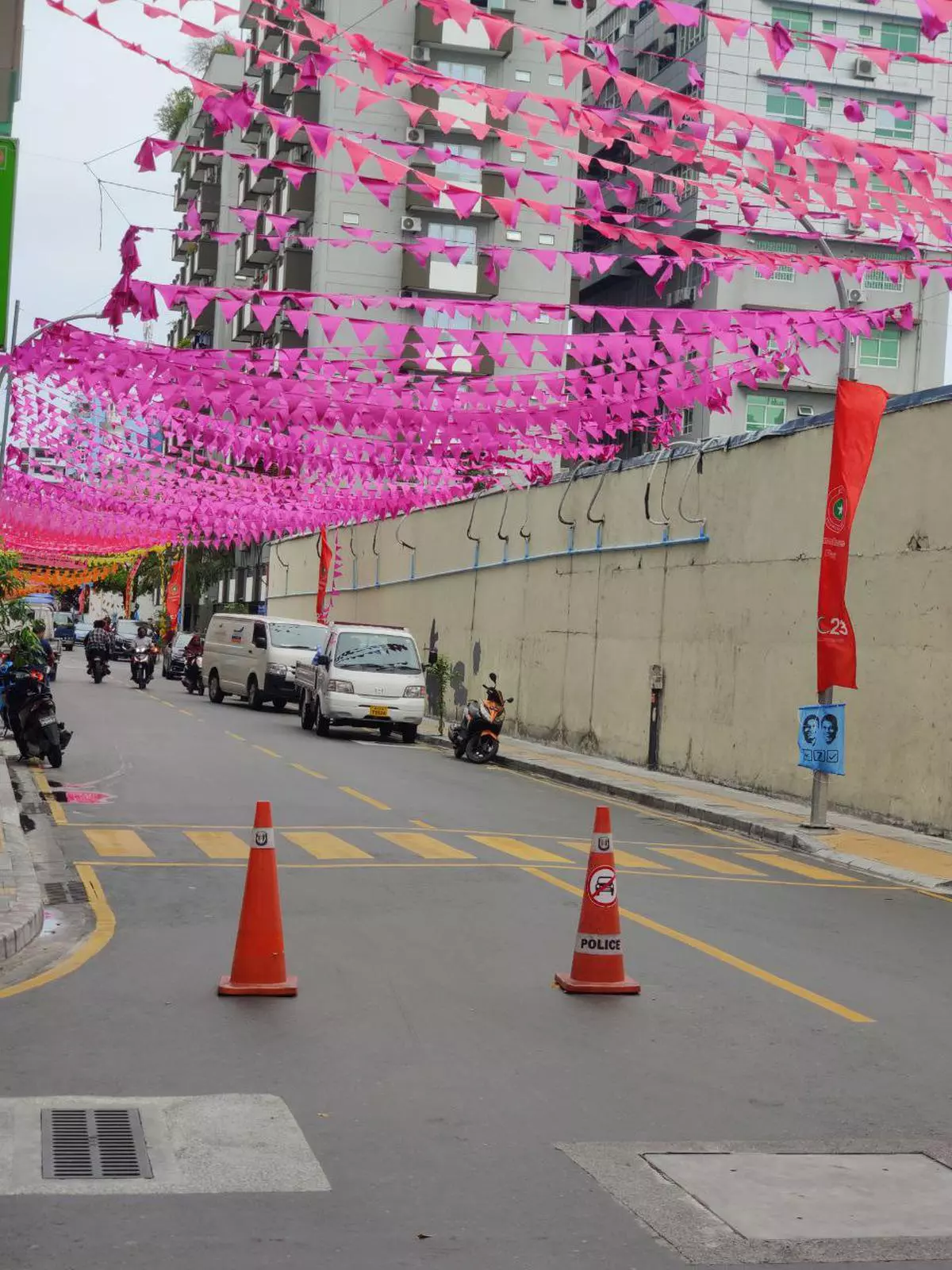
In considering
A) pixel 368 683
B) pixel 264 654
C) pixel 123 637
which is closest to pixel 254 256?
pixel 123 637

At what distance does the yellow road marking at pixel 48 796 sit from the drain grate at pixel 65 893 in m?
3.78

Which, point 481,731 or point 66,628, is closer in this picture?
point 481,731

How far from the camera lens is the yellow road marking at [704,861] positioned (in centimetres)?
1488

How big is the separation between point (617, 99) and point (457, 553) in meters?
39.3

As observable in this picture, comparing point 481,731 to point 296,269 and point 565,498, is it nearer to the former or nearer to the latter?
point 565,498

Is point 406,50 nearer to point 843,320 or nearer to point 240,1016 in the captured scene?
point 843,320

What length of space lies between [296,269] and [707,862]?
57.8m

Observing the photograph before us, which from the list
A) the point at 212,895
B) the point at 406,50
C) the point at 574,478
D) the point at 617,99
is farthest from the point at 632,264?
the point at 212,895

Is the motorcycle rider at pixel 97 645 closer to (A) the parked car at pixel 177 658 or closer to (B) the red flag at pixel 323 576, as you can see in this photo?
(A) the parked car at pixel 177 658

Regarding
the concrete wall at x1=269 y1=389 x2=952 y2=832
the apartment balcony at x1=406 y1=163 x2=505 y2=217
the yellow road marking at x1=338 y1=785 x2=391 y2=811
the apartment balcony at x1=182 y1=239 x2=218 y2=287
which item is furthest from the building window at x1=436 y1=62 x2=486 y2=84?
the yellow road marking at x1=338 y1=785 x2=391 y2=811

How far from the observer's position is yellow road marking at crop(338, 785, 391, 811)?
18.6 meters

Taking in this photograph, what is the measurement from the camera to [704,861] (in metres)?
15.5

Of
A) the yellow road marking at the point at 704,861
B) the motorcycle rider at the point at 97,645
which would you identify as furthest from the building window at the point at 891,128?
the yellow road marking at the point at 704,861

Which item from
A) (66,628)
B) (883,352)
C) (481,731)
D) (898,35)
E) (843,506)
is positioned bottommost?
(481,731)
